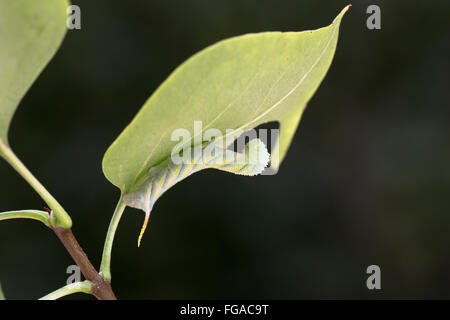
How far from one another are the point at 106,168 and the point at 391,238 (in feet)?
4.09

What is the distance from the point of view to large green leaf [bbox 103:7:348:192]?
213 millimetres

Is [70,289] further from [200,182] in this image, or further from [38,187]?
[200,182]

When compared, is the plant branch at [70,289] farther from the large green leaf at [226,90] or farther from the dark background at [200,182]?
the dark background at [200,182]

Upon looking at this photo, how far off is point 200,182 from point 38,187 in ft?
3.65

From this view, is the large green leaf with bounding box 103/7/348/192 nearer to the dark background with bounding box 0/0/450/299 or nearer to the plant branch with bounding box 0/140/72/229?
the plant branch with bounding box 0/140/72/229

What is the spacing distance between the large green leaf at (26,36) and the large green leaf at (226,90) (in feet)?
0.14

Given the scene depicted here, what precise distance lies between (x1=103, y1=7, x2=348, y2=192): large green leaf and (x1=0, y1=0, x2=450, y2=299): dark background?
1.07 meters

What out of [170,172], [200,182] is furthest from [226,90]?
[200,182]

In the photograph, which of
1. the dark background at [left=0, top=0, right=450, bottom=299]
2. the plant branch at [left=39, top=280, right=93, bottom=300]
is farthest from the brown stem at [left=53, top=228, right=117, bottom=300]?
the dark background at [left=0, top=0, right=450, bottom=299]

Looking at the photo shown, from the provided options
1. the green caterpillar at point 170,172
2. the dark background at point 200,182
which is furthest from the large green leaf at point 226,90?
the dark background at point 200,182

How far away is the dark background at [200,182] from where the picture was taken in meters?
1.32

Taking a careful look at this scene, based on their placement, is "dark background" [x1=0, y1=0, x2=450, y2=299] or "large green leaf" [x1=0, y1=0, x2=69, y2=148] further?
"dark background" [x1=0, y1=0, x2=450, y2=299]
